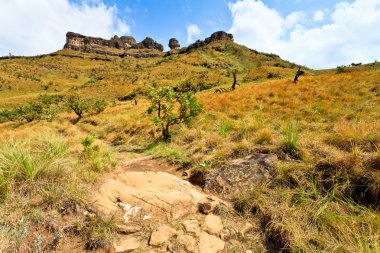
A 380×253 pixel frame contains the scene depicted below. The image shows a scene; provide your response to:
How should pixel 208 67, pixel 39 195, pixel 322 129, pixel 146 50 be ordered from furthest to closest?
1. pixel 146 50
2. pixel 208 67
3. pixel 322 129
4. pixel 39 195

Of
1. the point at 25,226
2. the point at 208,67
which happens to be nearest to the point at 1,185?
the point at 25,226

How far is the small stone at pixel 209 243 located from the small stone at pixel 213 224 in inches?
4.6

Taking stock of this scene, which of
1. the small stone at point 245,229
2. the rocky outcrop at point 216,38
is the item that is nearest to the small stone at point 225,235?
the small stone at point 245,229

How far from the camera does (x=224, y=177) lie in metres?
4.77

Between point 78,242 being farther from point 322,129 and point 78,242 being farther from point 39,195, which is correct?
point 322,129

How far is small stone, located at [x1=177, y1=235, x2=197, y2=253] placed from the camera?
2901 mm

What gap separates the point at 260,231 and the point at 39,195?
347 cm

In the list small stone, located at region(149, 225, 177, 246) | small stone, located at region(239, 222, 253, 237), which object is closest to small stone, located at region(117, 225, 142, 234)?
small stone, located at region(149, 225, 177, 246)

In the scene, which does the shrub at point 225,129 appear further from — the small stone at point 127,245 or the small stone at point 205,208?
the small stone at point 127,245

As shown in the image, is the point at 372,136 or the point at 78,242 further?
the point at 372,136

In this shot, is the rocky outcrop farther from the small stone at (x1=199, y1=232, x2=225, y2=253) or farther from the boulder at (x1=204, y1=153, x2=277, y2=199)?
the small stone at (x1=199, y1=232, x2=225, y2=253)

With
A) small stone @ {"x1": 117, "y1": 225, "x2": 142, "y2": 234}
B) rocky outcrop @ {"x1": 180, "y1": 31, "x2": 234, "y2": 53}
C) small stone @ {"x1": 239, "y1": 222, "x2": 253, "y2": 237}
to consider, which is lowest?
small stone @ {"x1": 239, "y1": 222, "x2": 253, "y2": 237}

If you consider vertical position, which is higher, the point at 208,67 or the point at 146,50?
the point at 146,50

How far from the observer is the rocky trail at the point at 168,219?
2.95 m
